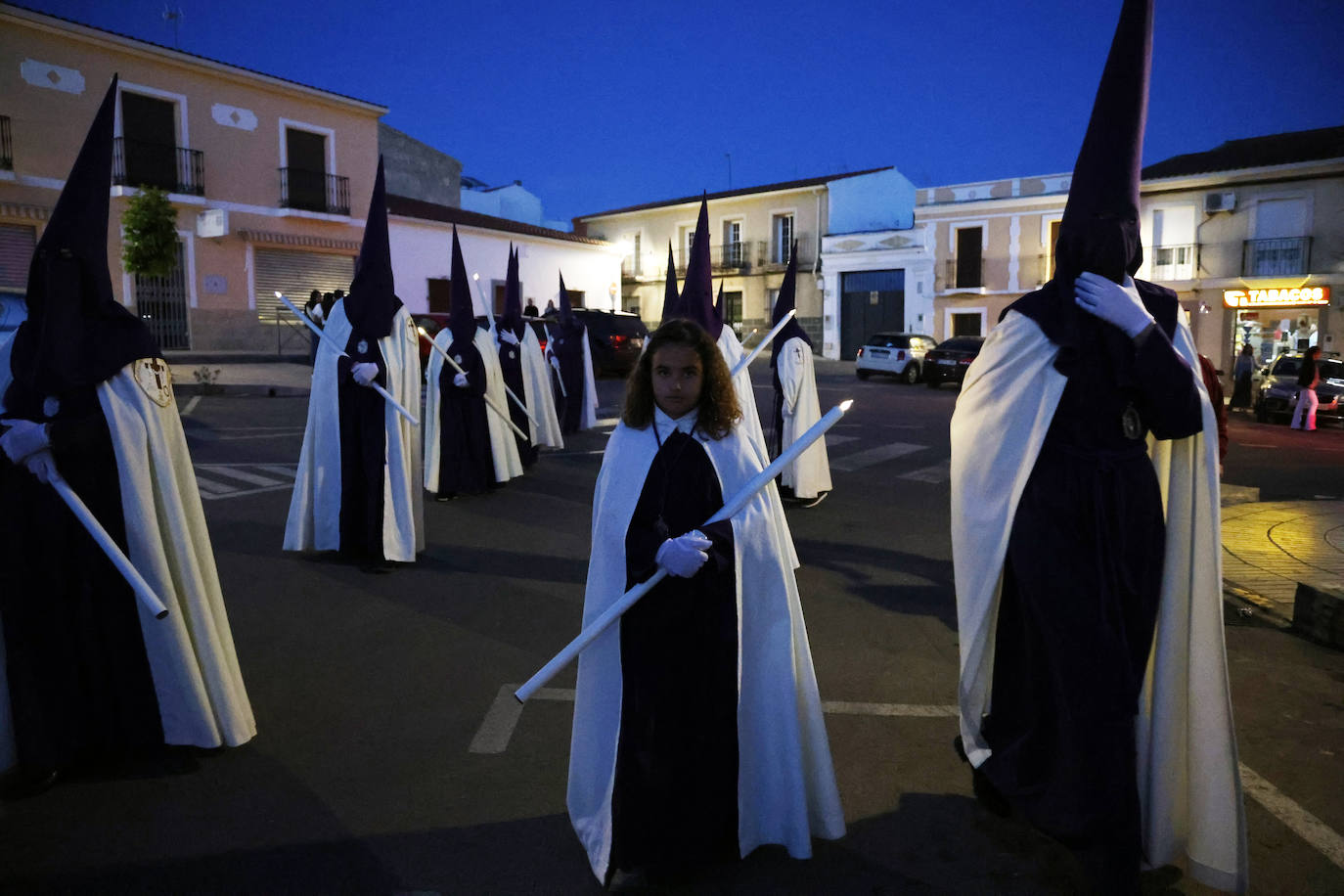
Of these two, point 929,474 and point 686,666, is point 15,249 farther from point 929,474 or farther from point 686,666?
point 686,666

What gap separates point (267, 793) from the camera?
11.5 feet

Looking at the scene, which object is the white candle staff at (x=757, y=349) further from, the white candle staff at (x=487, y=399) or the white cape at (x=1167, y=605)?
the white candle staff at (x=487, y=399)

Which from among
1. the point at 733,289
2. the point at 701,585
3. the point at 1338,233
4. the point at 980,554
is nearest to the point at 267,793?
the point at 701,585

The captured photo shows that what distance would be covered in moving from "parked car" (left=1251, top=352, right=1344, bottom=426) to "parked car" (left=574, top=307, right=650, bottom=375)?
45.5 ft

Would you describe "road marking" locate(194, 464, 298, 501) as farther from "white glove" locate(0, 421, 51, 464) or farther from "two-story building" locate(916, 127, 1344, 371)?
"two-story building" locate(916, 127, 1344, 371)

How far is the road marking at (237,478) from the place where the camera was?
30.4ft

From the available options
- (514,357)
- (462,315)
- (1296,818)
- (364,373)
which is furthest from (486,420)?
(1296,818)

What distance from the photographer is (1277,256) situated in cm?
2855

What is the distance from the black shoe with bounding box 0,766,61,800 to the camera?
348 centimetres

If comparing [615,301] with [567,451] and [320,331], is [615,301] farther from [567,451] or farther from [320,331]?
[320,331]

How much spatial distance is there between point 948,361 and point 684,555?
2322 centimetres

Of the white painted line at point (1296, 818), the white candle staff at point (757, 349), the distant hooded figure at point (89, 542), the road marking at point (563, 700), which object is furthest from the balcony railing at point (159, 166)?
the white painted line at point (1296, 818)

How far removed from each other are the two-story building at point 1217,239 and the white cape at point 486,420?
22344mm

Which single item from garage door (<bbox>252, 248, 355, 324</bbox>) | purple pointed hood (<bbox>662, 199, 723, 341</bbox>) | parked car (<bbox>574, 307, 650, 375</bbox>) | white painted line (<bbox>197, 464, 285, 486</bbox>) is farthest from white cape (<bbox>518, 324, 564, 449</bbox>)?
garage door (<bbox>252, 248, 355, 324</bbox>)
